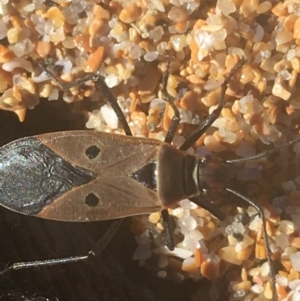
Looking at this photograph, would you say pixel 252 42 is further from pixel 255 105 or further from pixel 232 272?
pixel 232 272

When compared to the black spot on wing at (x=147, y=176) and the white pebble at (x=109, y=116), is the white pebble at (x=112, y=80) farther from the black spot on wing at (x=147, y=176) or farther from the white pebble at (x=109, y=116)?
the black spot on wing at (x=147, y=176)

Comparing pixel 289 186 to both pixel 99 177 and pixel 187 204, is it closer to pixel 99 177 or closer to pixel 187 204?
pixel 187 204

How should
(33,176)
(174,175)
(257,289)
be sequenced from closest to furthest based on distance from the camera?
(33,176), (174,175), (257,289)

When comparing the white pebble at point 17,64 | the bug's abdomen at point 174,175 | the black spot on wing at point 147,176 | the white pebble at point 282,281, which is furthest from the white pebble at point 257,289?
the white pebble at point 17,64

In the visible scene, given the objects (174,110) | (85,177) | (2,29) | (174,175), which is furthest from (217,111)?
(2,29)

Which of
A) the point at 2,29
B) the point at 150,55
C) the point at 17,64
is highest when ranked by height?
the point at 2,29

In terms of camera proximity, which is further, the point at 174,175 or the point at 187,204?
the point at 187,204

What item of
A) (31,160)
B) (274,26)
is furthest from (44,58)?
(274,26)
